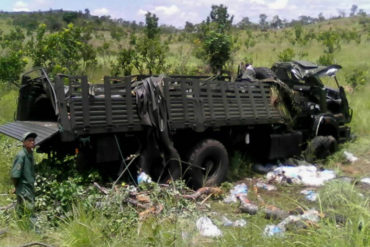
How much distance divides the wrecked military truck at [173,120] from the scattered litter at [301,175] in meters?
0.43

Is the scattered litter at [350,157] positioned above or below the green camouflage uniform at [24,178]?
below

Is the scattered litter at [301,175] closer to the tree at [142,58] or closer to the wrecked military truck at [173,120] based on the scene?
the wrecked military truck at [173,120]

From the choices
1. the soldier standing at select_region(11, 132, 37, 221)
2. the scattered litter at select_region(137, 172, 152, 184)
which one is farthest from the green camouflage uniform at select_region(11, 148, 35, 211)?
the scattered litter at select_region(137, 172, 152, 184)

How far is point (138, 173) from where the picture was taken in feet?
20.9

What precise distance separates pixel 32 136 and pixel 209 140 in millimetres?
3136

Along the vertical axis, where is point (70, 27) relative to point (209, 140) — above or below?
Answer: above

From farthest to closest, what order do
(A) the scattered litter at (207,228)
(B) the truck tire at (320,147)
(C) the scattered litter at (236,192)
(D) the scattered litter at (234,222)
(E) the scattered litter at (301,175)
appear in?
(B) the truck tire at (320,147), (E) the scattered litter at (301,175), (C) the scattered litter at (236,192), (D) the scattered litter at (234,222), (A) the scattered litter at (207,228)

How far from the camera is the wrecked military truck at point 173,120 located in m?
5.94

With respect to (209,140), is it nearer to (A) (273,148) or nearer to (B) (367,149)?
(A) (273,148)

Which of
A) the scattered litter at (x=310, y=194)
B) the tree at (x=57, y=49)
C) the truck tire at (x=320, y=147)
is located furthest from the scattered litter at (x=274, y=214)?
the tree at (x=57, y=49)

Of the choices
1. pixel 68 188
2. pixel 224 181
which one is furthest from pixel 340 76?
pixel 68 188

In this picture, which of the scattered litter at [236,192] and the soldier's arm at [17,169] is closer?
the soldier's arm at [17,169]

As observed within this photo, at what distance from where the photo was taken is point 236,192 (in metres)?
7.14

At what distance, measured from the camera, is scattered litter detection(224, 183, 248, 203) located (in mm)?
6734
